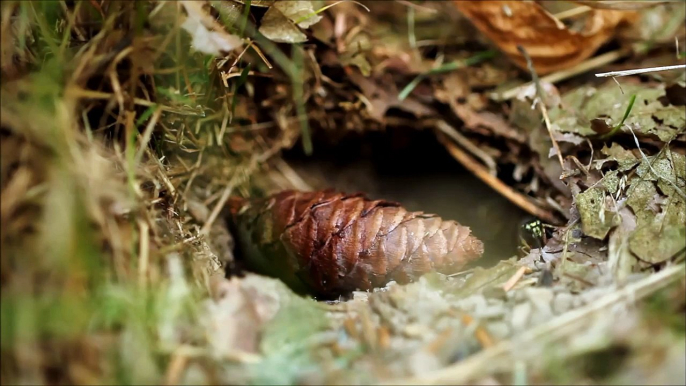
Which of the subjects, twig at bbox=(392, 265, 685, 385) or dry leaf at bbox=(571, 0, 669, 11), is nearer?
twig at bbox=(392, 265, 685, 385)

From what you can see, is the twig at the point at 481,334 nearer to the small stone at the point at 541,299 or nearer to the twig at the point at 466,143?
the small stone at the point at 541,299

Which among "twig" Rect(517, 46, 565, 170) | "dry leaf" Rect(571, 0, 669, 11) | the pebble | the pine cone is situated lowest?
the pine cone

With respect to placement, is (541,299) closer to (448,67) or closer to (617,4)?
(448,67)

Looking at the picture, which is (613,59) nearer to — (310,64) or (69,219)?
(310,64)

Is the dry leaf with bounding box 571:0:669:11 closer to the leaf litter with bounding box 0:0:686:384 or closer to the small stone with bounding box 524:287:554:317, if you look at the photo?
the leaf litter with bounding box 0:0:686:384

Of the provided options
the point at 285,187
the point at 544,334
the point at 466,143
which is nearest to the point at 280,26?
the point at 285,187

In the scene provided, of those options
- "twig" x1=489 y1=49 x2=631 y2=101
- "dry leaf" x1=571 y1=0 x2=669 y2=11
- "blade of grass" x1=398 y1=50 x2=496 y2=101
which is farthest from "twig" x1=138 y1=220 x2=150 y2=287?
"dry leaf" x1=571 y1=0 x2=669 y2=11

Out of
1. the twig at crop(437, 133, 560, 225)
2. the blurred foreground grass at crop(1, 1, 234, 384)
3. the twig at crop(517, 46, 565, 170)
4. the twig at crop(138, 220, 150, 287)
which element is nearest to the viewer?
the blurred foreground grass at crop(1, 1, 234, 384)

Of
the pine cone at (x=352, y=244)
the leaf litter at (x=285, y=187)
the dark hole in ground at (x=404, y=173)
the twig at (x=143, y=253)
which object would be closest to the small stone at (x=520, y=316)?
the leaf litter at (x=285, y=187)

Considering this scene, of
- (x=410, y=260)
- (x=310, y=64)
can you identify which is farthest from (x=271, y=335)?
(x=310, y=64)
